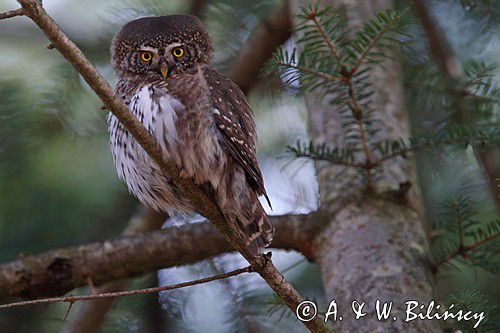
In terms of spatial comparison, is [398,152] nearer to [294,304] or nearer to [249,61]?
[294,304]

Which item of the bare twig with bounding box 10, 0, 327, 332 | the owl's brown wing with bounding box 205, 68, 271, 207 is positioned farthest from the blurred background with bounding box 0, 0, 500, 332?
the bare twig with bounding box 10, 0, 327, 332

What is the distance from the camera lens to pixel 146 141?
7.82 ft

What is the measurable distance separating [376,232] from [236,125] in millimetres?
700

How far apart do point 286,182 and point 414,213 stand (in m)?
0.98

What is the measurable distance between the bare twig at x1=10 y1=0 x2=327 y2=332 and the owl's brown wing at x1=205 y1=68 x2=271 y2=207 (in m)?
0.32

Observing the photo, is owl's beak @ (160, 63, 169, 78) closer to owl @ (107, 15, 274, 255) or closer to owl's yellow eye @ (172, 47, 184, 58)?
owl @ (107, 15, 274, 255)

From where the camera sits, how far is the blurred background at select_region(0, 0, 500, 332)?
3.75m

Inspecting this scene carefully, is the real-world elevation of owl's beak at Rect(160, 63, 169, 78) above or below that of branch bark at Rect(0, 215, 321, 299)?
above

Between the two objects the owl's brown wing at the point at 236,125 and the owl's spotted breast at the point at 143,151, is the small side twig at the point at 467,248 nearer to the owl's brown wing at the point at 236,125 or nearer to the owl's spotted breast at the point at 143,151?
the owl's brown wing at the point at 236,125

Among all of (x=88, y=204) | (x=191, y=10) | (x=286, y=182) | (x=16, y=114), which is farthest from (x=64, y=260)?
(x=191, y=10)

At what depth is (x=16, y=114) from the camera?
3.84 m

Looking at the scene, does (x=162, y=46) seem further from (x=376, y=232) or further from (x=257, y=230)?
(x=376, y=232)

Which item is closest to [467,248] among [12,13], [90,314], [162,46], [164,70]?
[164,70]

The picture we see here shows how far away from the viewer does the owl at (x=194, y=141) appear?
9.48ft
